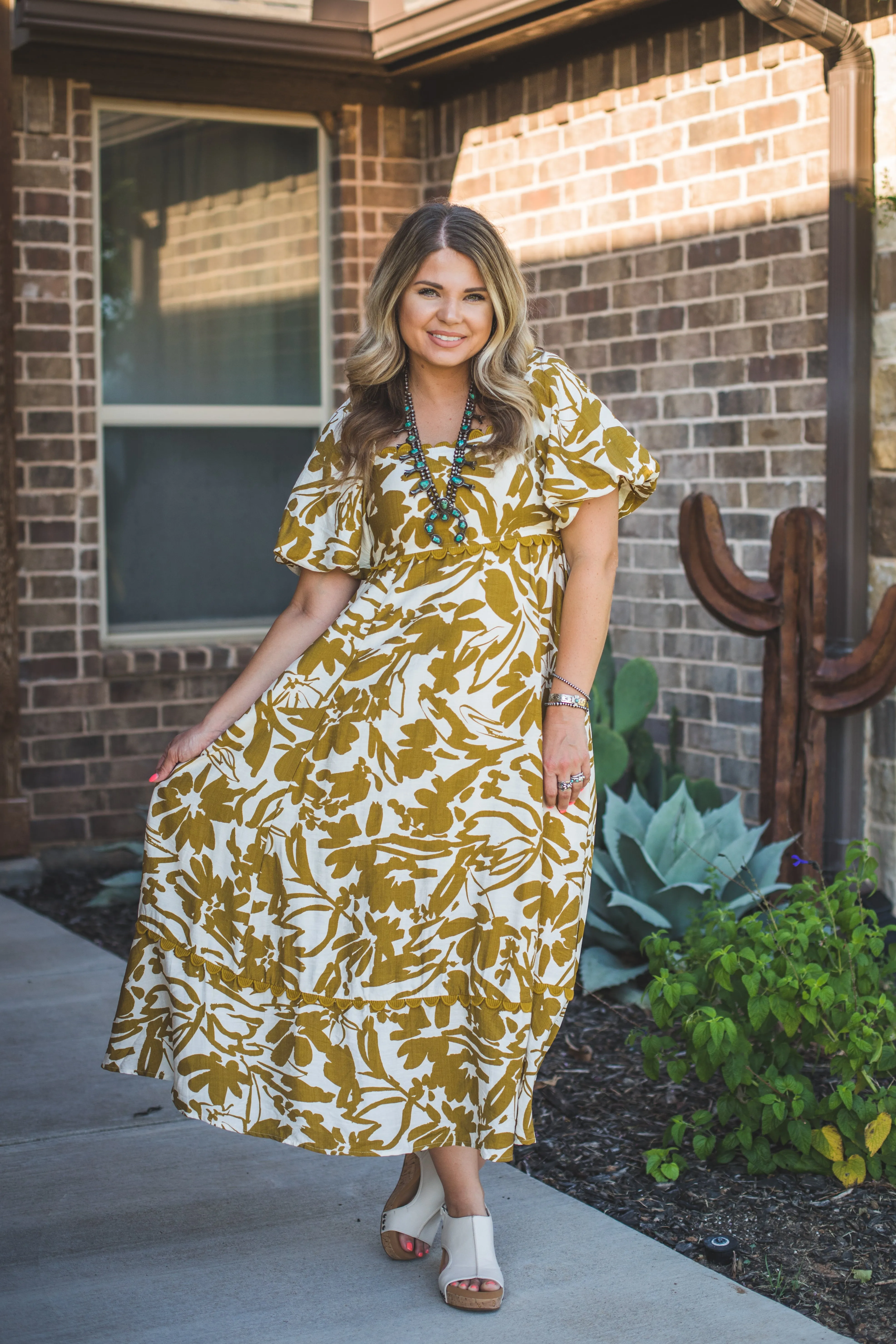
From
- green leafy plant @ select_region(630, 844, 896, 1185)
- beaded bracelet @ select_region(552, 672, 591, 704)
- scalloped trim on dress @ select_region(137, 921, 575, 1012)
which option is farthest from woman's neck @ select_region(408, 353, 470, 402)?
green leafy plant @ select_region(630, 844, 896, 1185)

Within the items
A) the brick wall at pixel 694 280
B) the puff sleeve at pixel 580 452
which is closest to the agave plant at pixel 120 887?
the brick wall at pixel 694 280

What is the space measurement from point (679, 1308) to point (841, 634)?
2.72 meters

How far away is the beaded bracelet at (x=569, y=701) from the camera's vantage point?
2.71 m

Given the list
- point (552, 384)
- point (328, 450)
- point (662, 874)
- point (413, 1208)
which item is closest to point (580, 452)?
point (552, 384)

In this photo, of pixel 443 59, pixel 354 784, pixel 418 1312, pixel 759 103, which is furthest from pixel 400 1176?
pixel 443 59

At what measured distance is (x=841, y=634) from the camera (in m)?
4.93

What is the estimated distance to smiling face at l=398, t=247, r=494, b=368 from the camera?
2709 millimetres

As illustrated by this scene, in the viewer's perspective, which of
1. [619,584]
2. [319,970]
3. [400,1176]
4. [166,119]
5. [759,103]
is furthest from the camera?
[166,119]

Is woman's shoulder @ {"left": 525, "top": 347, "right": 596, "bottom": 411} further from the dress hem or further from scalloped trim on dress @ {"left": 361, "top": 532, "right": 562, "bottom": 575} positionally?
the dress hem

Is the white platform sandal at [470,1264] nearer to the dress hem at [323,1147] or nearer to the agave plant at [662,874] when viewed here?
the dress hem at [323,1147]

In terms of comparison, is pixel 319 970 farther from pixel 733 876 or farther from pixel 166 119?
pixel 166 119

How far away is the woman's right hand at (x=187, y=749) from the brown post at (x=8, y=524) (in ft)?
10.8

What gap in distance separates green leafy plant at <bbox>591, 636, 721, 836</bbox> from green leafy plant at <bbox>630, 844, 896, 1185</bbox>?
4.50 ft

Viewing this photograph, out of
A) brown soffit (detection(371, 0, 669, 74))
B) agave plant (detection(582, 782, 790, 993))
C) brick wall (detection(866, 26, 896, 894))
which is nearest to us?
agave plant (detection(582, 782, 790, 993))
